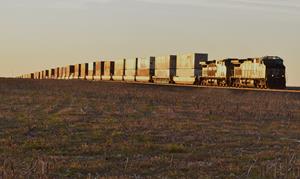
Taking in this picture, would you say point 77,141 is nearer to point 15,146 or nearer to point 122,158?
point 15,146

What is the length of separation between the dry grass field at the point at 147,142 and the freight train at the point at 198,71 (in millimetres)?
21681

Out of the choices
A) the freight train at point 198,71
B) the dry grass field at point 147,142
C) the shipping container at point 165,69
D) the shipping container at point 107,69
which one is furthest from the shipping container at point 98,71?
the dry grass field at point 147,142

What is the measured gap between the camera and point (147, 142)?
621 inches

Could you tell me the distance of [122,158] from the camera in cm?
1334

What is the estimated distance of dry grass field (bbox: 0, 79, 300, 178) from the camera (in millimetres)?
11641

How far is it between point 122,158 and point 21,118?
9681 mm

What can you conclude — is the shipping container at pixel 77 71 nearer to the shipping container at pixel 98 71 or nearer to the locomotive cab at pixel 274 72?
the shipping container at pixel 98 71

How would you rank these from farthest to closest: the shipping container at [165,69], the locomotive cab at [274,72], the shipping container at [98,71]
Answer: the shipping container at [98,71] < the shipping container at [165,69] < the locomotive cab at [274,72]

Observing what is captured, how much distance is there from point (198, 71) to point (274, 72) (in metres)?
16.1

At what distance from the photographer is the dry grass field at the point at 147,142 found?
38.2 ft

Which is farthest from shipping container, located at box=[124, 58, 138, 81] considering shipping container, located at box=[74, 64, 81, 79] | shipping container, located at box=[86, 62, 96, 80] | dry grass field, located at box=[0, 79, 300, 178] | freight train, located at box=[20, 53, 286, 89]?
dry grass field, located at box=[0, 79, 300, 178]

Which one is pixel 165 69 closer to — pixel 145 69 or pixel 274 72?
pixel 145 69

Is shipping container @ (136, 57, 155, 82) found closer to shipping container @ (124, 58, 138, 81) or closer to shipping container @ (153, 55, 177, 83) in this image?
shipping container @ (124, 58, 138, 81)

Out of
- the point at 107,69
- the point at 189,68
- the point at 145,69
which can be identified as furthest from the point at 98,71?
the point at 189,68
